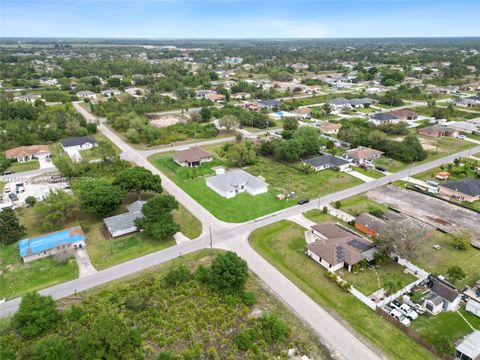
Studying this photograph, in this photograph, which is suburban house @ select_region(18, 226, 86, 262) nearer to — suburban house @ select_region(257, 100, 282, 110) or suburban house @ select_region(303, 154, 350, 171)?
suburban house @ select_region(303, 154, 350, 171)

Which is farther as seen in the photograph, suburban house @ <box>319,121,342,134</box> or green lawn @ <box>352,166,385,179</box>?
suburban house @ <box>319,121,342,134</box>

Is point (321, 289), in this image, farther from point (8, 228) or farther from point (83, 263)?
point (8, 228)

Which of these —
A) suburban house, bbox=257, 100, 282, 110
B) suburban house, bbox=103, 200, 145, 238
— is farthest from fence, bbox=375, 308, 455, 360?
suburban house, bbox=257, 100, 282, 110

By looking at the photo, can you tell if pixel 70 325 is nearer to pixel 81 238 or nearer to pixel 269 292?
pixel 81 238

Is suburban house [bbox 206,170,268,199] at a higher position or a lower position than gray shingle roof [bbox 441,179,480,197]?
lower

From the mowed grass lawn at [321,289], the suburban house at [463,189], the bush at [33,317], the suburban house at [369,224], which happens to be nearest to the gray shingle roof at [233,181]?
the mowed grass lawn at [321,289]

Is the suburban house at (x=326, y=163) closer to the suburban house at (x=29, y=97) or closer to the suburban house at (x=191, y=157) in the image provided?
the suburban house at (x=191, y=157)

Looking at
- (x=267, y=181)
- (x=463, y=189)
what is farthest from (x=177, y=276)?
(x=463, y=189)
